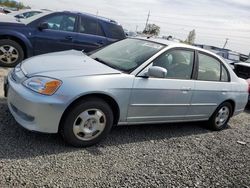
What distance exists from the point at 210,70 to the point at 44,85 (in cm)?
307

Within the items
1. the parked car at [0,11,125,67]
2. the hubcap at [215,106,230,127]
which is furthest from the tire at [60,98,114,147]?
the parked car at [0,11,125,67]

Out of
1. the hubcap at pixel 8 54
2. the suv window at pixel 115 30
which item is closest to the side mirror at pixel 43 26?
the hubcap at pixel 8 54

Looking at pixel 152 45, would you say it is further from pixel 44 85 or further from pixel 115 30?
pixel 115 30

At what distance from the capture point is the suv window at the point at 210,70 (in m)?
5.05

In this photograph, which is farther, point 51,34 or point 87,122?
point 51,34

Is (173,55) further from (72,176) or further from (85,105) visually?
(72,176)

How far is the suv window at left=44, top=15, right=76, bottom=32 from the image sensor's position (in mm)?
Answer: 7535

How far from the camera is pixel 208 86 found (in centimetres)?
507

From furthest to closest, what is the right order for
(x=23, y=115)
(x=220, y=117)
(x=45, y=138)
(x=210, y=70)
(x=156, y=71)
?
(x=220, y=117) < (x=210, y=70) < (x=156, y=71) < (x=45, y=138) < (x=23, y=115)

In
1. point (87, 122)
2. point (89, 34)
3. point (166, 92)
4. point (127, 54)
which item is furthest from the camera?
point (89, 34)

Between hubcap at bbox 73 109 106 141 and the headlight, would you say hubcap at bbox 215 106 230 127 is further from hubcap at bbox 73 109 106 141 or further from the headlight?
the headlight

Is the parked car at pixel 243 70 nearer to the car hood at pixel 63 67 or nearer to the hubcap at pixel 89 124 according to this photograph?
the car hood at pixel 63 67

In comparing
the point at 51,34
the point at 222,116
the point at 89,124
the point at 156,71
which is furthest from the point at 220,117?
the point at 51,34

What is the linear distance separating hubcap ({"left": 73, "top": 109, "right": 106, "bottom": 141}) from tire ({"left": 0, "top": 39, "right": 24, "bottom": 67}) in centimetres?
403
